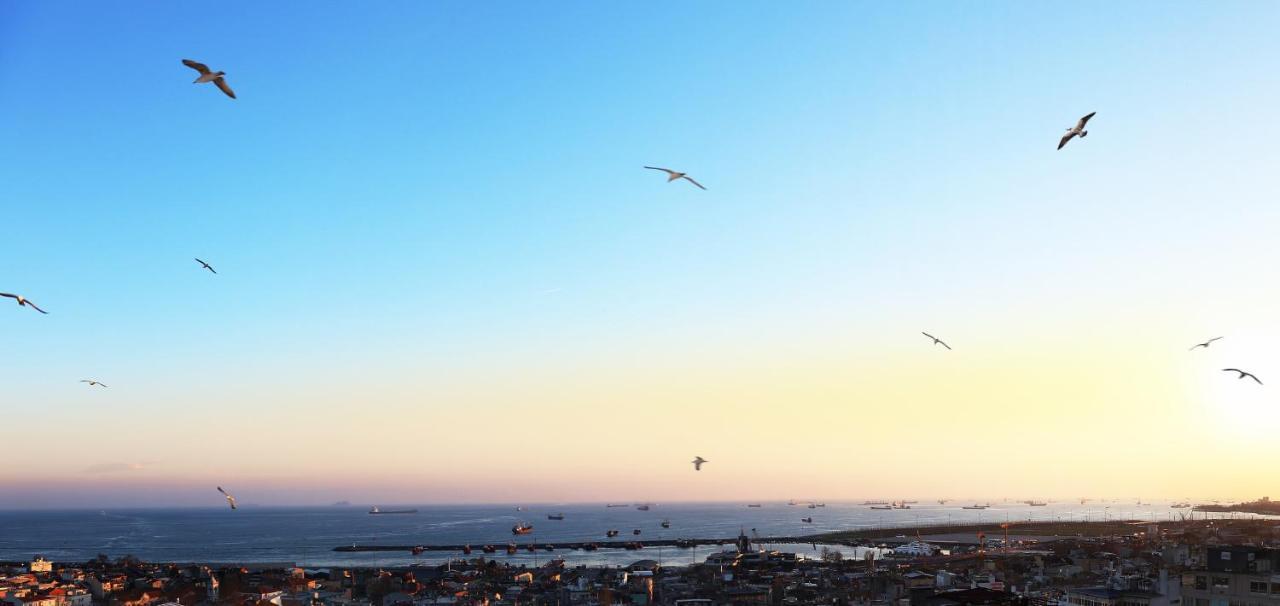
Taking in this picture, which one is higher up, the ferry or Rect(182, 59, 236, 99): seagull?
Rect(182, 59, 236, 99): seagull

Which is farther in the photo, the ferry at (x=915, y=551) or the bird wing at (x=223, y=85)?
the ferry at (x=915, y=551)

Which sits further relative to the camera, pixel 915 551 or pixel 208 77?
pixel 915 551

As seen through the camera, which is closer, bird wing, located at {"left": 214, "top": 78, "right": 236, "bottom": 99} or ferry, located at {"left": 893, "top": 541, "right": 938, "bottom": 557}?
bird wing, located at {"left": 214, "top": 78, "right": 236, "bottom": 99}

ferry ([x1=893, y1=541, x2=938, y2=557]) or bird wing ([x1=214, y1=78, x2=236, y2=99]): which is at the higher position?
bird wing ([x1=214, y1=78, x2=236, y2=99])

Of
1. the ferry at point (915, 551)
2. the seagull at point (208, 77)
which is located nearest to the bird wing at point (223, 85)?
the seagull at point (208, 77)

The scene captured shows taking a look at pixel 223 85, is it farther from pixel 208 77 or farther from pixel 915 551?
pixel 915 551

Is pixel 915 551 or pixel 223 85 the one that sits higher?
pixel 223 85

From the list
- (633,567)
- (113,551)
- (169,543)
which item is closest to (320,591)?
(633,567)

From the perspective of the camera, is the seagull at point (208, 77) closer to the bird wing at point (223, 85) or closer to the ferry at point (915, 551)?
the bird wing at point (223, 85)

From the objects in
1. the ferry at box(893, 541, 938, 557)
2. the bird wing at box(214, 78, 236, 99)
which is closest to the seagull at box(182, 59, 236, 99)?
the bird wing at box(214, 78, 236, 99)

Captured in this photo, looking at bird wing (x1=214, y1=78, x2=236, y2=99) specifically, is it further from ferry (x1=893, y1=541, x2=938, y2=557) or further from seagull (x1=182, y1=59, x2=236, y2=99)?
ferry (x1=893, y1=541, x2=938, y2=557)

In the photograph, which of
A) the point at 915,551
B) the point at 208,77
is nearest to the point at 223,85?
the point at 208,77
